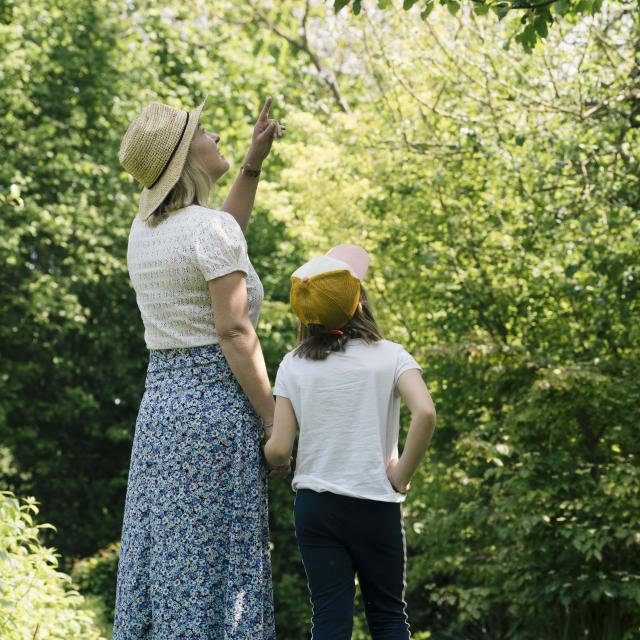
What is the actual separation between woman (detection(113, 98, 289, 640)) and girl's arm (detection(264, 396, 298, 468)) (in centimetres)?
3

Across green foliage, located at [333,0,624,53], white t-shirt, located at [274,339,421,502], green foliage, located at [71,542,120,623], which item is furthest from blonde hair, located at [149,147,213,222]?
green foliage, located at [71,542,120,623]

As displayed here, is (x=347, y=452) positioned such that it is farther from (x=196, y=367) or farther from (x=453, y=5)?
(x=453, y=5)

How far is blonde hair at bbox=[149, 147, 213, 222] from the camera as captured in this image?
7.77 feet

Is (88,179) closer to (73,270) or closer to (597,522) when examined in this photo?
(73,270)

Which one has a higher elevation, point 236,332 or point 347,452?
point 236,332

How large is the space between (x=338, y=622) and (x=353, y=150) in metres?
5.33

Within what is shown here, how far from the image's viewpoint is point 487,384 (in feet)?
19.8

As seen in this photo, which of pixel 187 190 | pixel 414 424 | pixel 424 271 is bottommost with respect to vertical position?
pixel 414 424

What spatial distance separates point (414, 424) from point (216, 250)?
1.96 ft

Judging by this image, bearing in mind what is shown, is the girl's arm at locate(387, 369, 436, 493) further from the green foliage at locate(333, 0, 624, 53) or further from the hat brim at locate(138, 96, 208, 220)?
the green foliage at locate(333, 0, 624, 53)

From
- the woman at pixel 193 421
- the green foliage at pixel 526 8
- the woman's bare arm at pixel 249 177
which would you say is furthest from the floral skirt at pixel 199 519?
the green foliage at pixel 526 8

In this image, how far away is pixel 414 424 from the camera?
7.61 ft

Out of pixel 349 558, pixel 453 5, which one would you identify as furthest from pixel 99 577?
pixel 349 558

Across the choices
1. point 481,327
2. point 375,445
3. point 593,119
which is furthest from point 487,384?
point 375,445
